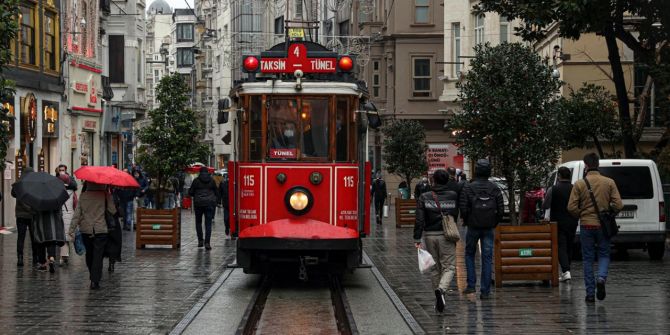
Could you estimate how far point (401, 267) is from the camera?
2172cm

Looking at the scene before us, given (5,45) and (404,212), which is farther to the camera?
(404,212)

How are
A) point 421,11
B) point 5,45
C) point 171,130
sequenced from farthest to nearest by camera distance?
1. point 421,11
2. point 171,130
3. point 5,45

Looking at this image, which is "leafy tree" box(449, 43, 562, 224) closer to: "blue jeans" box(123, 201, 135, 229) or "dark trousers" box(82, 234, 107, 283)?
"dark trousers" box(82, 234, 107, 283)

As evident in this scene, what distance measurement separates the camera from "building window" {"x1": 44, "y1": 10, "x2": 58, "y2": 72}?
3831 cm

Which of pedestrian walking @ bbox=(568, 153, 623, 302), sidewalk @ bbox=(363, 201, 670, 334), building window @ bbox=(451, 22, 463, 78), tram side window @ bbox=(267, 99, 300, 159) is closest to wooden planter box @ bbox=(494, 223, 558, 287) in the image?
sidewalk @ bbox=(363, 201, 670, 334)

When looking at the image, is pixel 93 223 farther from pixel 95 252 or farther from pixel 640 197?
pixel 640 197

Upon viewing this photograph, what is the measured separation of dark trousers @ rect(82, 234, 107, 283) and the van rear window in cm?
1009

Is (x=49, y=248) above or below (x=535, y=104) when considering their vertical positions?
below

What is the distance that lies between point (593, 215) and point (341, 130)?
413 cm

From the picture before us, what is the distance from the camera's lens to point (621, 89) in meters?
26.5

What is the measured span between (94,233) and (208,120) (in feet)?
279

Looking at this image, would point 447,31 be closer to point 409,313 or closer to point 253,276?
point 253,276

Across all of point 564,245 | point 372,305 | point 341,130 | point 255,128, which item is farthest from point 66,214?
point 564,245

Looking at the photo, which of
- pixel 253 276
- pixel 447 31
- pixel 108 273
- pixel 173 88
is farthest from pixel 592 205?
pixel 447 31
